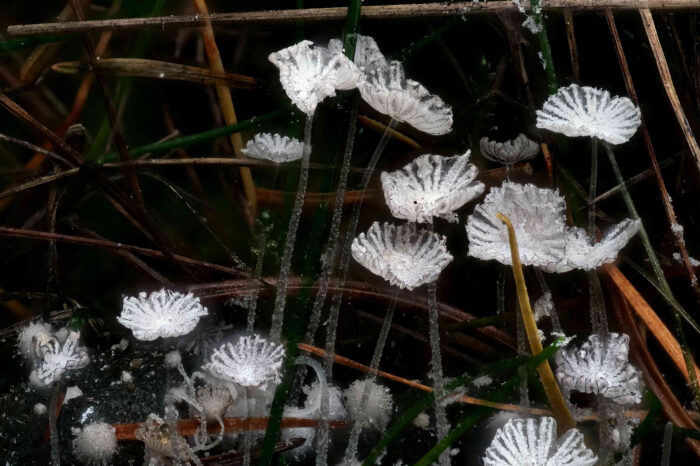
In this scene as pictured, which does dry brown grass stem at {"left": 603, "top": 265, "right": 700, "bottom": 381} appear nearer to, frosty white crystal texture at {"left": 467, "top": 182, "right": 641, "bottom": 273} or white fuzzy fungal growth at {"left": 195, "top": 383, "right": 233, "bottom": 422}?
frosty white crystal texture at {"left": 467, "top": 182, "right": 641, "bottom": 273}

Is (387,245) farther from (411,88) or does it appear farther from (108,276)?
(108,276)

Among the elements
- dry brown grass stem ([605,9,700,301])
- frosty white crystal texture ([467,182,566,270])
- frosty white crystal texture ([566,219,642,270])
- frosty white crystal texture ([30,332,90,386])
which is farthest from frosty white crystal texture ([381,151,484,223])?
frosty white crystal texture ([30,332,90,386])

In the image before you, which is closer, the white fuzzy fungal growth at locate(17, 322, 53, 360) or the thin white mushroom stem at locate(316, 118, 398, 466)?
the thin white mushroom stem at locate(316, 118, 398, 466)

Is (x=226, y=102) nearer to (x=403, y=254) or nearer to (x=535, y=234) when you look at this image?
(x=403, y=254)

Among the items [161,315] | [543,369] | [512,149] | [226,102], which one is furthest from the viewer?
[226,102]

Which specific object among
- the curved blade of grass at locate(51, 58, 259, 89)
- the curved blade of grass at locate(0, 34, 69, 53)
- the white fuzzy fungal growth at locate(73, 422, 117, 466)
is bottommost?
the white fuzzy fungal growth at locate(73, 422, 117, 466)

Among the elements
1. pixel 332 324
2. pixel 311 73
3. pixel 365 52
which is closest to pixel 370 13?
pixel 365 52
